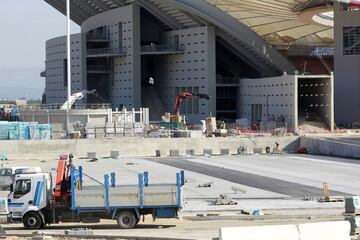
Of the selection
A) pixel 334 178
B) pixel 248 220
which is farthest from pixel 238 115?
pixel 248 220

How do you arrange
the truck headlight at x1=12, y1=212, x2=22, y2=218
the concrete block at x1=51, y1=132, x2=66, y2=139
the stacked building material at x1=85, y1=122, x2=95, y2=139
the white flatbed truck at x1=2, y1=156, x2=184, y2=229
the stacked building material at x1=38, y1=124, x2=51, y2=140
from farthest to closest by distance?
the stacked building material at x1=85, y1=122, x2=95, y2=139 < the concrete block at x1=51, y1=132, x2=66, y2=139 < the stacked building material at x1=38, y1=124, x2=51, y2=140 < the truck headlight at x1=12, y1=212, x2=22, y2=218 < the white flatbed truck at x1=2, y1=156, x2=184, y2=229

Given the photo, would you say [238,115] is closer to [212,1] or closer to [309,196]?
[212,1]

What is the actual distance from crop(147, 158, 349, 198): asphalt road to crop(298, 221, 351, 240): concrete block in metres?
16.8

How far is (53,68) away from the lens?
379ft

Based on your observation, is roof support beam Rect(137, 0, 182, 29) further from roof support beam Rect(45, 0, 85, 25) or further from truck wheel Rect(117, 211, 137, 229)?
truck wheel Rect(117, 211, 137, 229)

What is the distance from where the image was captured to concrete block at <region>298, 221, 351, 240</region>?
19.9 m

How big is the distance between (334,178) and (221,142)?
2312 cm

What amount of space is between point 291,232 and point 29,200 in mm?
11361

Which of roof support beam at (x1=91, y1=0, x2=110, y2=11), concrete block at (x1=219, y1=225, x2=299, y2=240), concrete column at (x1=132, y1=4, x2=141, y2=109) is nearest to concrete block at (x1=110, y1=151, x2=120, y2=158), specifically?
concrete column at (x1=132, y1=4, x2=141, y2=109)

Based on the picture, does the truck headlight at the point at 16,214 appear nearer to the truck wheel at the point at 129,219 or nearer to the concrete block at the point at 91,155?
the truck wheel at the point at 129,219

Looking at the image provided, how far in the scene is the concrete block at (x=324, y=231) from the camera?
65.2 ft

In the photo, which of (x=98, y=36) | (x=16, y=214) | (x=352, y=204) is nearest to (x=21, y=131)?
(x=16, y=214)

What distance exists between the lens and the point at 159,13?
93.8m

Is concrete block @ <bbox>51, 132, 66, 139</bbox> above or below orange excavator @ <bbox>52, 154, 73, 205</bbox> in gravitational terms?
above
